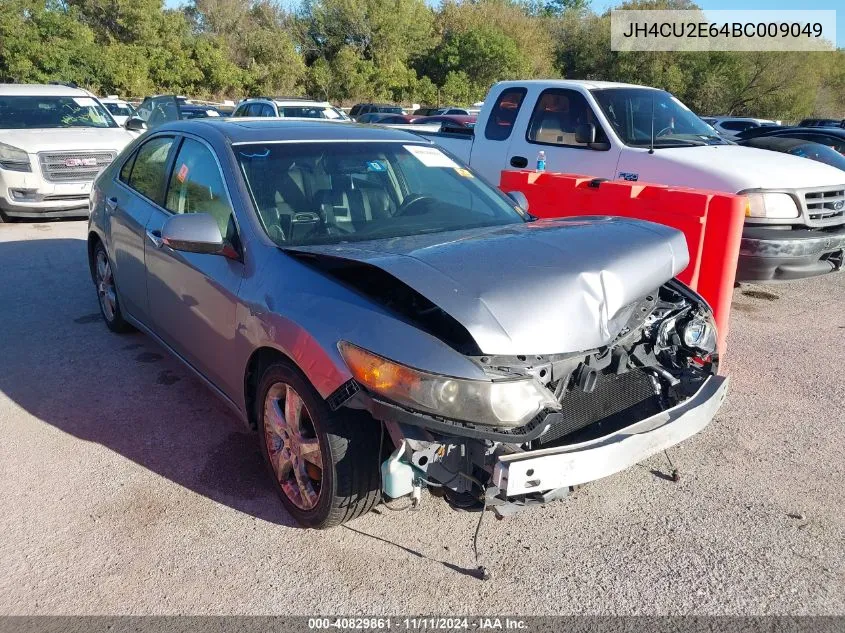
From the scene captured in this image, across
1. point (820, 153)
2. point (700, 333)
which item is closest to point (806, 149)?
point (820, 153)

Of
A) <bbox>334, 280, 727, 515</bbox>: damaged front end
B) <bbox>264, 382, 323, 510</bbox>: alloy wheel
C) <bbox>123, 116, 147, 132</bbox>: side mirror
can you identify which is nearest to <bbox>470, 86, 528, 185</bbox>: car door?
<bbox>334, 280, 727, 515</bbox>: damaged front end

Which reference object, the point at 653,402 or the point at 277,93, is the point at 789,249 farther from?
the point at 277,93

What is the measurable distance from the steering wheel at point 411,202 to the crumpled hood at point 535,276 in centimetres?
58

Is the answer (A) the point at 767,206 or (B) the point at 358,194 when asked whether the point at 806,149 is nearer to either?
(A) the point at 767,206

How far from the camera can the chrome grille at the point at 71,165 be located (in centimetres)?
955

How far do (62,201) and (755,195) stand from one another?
28.4 feet

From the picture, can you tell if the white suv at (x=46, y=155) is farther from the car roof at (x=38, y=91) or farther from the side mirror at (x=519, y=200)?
the side mirror at (x=519, y=200)

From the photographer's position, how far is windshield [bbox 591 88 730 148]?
6.86 m

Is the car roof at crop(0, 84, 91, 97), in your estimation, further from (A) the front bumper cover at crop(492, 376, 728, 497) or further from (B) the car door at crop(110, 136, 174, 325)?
(A) the front bumper cover at crop(492, 376, 728, 497)

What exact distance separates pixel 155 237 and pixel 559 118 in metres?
4.58

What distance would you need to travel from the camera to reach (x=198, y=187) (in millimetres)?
3936

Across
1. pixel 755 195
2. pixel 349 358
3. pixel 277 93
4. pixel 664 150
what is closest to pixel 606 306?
pixel 349 358

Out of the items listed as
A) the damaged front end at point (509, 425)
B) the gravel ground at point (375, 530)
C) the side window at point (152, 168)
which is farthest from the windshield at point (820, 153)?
the side window at point (152, 168)

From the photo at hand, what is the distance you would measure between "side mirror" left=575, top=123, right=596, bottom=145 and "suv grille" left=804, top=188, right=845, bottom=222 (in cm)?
191
